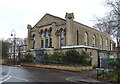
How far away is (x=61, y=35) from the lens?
4084 cm

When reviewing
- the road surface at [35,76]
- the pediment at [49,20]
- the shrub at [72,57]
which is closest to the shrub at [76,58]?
the shrub at [72,57]

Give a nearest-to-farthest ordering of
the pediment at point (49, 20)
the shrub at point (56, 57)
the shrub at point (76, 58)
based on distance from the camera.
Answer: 1. the shrub at point (76, 58)
2. the shrub at point (56, 57)
3. the pediment at point (49, 20)

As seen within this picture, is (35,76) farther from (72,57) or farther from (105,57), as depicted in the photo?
(105,57)

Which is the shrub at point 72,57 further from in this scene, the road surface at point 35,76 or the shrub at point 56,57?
the road surface at point 35,76

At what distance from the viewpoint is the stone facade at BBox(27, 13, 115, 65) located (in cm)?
3709

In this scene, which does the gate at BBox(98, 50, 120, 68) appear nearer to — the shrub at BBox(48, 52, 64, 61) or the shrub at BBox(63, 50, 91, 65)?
the shrub at BBox(63, 50, 91, 65)

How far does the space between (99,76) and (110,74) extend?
128 centimetres

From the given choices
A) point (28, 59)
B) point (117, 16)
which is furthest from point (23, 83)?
point (28, 59)

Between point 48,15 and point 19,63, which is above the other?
point 48,15

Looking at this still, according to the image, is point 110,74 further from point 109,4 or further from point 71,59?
point 71,59

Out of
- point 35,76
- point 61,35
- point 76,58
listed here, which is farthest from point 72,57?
point 61,35

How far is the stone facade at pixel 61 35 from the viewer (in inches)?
1460

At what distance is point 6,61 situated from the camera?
47031 mm

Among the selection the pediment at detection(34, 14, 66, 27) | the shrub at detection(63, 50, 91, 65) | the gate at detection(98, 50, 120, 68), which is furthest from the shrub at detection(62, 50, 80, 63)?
the pediment at detection(34, 14, 66, 27)
